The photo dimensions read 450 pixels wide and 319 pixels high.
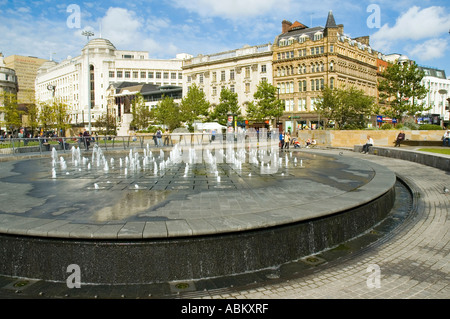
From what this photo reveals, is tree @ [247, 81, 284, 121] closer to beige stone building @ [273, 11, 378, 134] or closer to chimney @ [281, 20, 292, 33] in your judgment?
beige stone building @ [273, 11, 378, 134]

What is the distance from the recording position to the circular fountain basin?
462 centimetres

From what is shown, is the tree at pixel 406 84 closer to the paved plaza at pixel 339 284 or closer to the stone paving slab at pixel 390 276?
the stone paving slab at pixel 390 276

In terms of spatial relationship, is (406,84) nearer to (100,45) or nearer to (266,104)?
(266,104)

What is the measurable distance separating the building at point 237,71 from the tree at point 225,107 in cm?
506

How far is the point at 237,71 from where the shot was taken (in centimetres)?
6888

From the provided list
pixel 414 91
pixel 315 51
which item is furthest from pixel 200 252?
pixel 315 51

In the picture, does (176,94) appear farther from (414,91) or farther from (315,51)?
(414,91)

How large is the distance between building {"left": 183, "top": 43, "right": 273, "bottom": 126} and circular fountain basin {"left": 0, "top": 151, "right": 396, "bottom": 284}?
59395 mm

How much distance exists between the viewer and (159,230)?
470 cm

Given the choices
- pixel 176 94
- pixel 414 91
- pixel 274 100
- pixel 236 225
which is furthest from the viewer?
pixel 176 94

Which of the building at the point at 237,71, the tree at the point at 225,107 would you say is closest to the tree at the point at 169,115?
the tree at the point at 225,107

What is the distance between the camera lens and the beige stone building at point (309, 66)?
196ft
